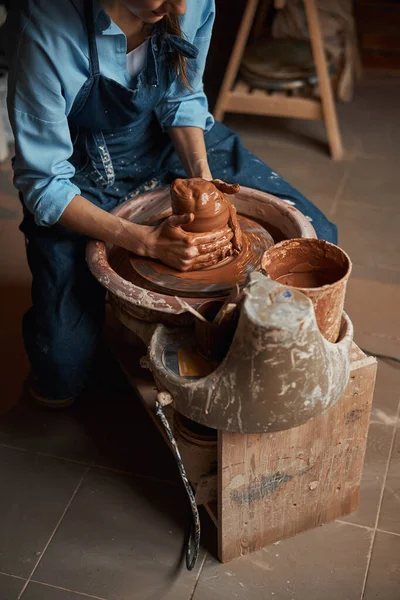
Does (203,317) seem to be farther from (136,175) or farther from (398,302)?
(398,302)

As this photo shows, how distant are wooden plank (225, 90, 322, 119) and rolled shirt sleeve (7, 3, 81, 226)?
1641 mm

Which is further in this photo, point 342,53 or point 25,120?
point 342,53

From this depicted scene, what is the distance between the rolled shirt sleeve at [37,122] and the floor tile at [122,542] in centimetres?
73

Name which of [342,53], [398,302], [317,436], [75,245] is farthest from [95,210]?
[342,53]

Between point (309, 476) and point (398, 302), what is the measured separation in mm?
972

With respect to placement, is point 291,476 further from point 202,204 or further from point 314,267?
point 202,204

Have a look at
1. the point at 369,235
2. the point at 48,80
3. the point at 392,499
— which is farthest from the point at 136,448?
the point at 369,235

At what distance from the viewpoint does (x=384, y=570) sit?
172 cm

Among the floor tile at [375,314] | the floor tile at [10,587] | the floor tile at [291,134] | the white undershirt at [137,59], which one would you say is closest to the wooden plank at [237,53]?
the floor tile at [291,134]

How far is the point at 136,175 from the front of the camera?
2.09 meters

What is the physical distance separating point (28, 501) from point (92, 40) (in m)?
1.16

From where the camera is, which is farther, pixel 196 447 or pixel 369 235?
pixel 369 235

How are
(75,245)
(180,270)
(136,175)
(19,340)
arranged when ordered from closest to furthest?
(180,270)
(75,245)
(136,175)
(19,340)

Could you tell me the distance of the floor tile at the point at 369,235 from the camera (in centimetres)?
267
